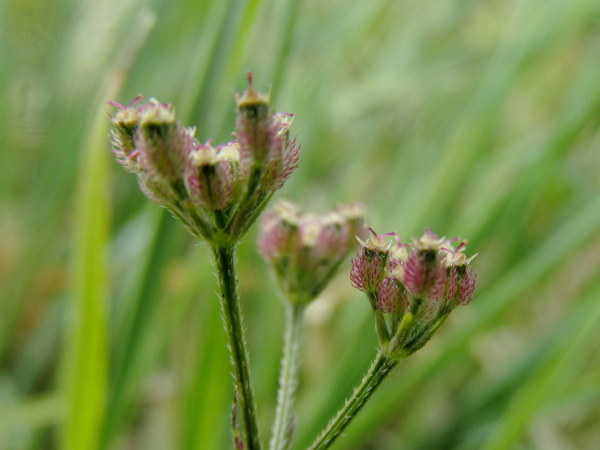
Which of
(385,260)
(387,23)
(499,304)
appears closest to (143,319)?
(385,260)

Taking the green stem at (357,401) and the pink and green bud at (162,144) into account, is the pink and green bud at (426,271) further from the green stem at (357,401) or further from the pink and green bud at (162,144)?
the pink and green bud at (162,144)

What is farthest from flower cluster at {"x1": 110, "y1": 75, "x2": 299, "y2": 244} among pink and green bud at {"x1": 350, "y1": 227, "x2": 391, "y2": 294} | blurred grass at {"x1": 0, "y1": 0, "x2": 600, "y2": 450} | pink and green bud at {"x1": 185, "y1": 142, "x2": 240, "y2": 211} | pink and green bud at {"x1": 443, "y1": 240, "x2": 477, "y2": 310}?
blurred grass at {"x1": 0, "y1": 0, "x2": 600, "y2": 450}

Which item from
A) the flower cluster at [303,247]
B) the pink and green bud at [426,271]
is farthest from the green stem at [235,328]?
the flower cluster at [303,247]

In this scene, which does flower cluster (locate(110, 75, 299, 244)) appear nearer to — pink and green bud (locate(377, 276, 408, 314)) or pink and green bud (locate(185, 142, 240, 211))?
pink and green bud (locate(185, 142, 240, 211))

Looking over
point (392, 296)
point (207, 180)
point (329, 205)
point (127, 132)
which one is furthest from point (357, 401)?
point (329, 205)

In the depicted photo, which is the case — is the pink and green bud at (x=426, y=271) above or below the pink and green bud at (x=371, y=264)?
below

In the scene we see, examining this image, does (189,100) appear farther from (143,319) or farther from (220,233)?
(220,233)
